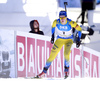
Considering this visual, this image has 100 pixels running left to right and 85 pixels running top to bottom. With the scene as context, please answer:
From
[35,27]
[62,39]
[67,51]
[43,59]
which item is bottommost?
[43,59]

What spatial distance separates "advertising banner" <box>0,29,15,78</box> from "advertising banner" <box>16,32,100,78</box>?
0.11 meters

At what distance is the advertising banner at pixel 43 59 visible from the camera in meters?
5.37

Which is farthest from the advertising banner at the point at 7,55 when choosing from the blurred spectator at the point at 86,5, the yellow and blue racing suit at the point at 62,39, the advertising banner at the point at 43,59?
the blurred spectator at the point at 86,5

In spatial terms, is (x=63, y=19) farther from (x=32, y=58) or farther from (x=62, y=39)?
(x=32, y=58)

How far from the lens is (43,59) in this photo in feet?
17.7

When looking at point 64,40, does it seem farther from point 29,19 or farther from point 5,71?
point 29,19

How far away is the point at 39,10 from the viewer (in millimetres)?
6758

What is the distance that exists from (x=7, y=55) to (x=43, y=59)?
0.69 metres

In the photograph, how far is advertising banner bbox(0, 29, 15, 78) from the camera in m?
5.35

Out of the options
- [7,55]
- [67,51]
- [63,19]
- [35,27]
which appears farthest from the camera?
[35,27]

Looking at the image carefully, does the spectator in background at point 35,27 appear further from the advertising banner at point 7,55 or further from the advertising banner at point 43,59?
the advertising banner at point 7,55

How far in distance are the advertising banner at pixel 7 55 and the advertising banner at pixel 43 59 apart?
4.5 inches

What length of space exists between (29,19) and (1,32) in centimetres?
139

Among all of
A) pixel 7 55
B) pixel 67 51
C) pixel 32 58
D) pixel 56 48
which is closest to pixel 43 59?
pixel 32 58
